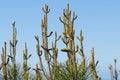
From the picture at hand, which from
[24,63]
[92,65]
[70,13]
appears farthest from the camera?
[24,63]

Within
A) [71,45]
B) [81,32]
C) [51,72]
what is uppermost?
[81,32]

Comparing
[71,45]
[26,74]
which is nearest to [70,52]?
[71,45]

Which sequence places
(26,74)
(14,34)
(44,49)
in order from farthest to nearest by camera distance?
(14,34) < (26,74) < (44,49)

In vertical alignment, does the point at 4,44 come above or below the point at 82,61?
above

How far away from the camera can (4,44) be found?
23.0 feet

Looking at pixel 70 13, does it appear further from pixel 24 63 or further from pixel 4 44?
pixel 24 63

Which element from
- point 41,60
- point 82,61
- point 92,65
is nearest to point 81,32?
point 82,61

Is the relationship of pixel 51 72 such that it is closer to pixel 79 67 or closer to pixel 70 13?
pixel 79 67

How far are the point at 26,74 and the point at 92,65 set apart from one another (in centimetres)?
301

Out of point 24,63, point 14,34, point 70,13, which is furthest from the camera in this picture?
point 14,34

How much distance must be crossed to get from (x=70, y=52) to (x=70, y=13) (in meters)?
1.08

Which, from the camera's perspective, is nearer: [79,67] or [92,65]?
[92,65]

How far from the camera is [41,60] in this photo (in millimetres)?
6703

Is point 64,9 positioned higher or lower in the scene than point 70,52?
higher
